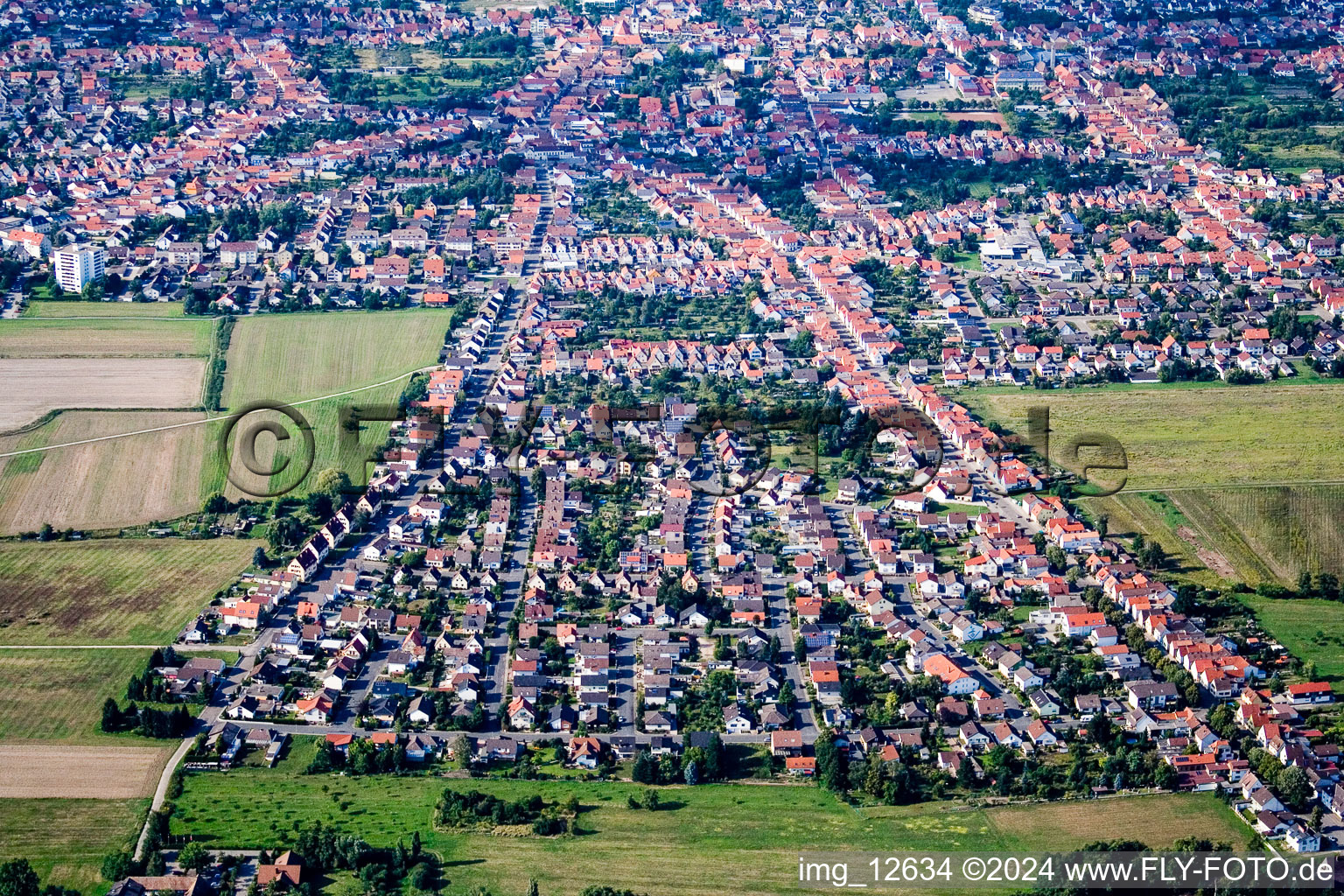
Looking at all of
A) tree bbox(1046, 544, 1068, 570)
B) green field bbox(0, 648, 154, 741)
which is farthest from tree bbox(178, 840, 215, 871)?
tree bbox(1046, 544, 1068, 570)

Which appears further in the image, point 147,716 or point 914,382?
point 914,382

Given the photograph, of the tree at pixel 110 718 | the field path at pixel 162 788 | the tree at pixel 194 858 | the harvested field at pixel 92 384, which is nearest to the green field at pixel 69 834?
the field path at pixel 162 788

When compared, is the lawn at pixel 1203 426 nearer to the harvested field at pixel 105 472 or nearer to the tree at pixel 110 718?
the harvested field at pixel 105 472

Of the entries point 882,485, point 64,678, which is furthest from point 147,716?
point 882,485

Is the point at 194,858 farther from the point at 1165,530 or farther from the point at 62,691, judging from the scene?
the point at 1165,530

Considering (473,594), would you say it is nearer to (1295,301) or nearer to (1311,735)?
(1311,735)

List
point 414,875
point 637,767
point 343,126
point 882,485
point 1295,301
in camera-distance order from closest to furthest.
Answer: point 414,875
point 637,767
point 882,485
point 1295,301
point 343,126

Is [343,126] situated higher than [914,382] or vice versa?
[343,126]
